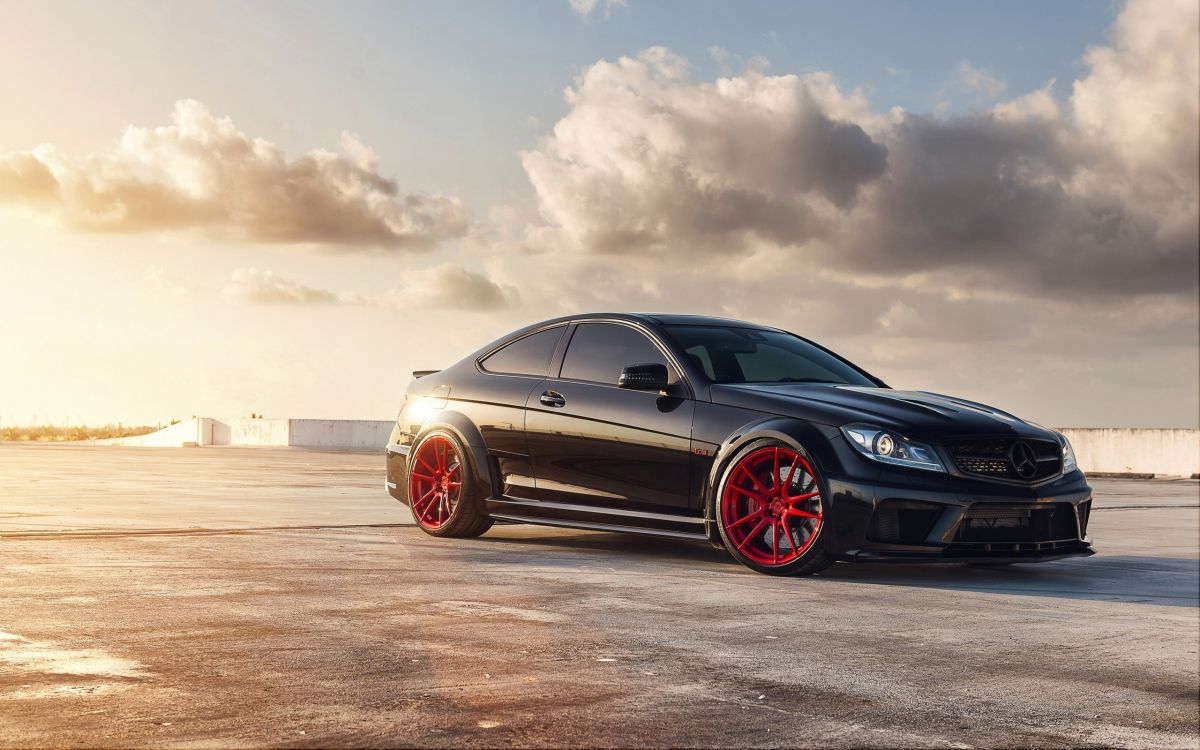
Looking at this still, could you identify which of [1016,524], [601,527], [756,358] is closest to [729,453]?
[601,527]

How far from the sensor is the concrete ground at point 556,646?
3.86 m

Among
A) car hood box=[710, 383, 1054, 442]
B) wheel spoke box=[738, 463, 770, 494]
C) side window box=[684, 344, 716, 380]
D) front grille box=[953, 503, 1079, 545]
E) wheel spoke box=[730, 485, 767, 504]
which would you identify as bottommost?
front grille box=[953, 503, 1079, 545]

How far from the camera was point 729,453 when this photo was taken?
775 cm

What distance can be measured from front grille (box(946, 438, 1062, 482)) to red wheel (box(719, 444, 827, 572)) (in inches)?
32.0

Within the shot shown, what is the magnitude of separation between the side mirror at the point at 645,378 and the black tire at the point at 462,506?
4.75 feet

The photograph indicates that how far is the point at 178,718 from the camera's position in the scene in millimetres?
3756

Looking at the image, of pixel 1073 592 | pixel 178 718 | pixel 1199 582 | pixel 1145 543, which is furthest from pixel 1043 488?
pixel 178 718

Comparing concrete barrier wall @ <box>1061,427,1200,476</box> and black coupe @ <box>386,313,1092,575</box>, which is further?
concrete barrier wall @ <box>1061,427,1200,476</box>

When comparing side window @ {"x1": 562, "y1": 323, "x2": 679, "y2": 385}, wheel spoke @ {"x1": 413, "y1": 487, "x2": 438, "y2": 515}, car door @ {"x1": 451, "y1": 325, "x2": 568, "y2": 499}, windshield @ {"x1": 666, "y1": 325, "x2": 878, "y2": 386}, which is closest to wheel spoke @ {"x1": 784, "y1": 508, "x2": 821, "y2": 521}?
windshield @ {"x1": 666, "y1": 325, "x2": 878, "y2": 386}

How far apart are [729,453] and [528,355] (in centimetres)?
205

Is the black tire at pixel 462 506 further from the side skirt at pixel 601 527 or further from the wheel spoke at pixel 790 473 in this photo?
the wheel spoke at pixel 790 473

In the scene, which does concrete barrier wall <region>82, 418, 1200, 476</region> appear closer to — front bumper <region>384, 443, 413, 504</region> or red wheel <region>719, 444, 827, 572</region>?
front bumper <region>384, 443, 413, 504</region>

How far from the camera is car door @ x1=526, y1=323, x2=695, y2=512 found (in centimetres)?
809

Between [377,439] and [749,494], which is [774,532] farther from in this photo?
[377,439]
